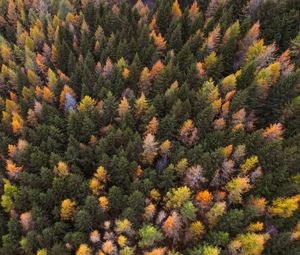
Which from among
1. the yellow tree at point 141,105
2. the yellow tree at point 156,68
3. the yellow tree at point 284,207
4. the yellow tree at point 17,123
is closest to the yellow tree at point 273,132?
the yellow tree at point 284,207

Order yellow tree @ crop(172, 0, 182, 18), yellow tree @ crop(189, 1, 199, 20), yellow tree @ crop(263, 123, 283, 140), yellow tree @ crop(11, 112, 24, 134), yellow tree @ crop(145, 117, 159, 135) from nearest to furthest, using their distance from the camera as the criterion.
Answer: yellow tree @ crop(263, 123, 283, 140), yellow tree @ crop(145, 117, 159, 135), yellow tree @ crop(11, 112, 24, 134), yellow tree @ crop(172, 0, 182, 18), yellow tree @ crop(189, 1, 199, 20)

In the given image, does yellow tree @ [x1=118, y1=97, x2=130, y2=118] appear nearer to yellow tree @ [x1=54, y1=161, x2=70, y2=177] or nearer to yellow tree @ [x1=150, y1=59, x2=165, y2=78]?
yellow tree @ [x1=150, y1=59, x2=165, y2=78]

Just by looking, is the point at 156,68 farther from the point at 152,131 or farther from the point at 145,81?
the point at 152,131

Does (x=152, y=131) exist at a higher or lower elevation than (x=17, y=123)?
higher

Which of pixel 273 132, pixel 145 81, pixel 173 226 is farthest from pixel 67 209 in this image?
pixel 273 132

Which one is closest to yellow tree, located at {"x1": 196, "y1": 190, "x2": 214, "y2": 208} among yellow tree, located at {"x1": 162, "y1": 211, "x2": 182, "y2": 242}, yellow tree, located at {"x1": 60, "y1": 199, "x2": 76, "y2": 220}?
yellow tree, located at {"x1": 162, "y1": 211, "x2": 182, "y2": 242}

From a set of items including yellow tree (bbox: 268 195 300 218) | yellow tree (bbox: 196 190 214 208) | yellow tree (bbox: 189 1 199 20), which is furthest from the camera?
yellow tree (bbox: 189 1 199 20)

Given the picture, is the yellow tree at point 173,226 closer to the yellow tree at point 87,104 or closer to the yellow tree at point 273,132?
the yellow tree at point 273,132

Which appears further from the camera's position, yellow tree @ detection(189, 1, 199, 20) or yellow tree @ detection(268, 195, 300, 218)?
yellow tree @ detection(189, 1, 199, 20)

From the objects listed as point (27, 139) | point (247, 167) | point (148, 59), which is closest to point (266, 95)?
point (247, 167)
